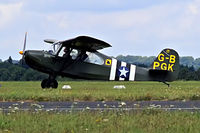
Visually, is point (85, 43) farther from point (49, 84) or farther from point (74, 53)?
point (49, 84)

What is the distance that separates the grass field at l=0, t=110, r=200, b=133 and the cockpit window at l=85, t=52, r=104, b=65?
545 inches

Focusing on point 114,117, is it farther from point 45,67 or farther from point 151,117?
point 45,67

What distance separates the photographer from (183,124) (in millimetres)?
7961

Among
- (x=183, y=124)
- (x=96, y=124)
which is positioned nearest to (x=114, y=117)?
(x=96, y=124)

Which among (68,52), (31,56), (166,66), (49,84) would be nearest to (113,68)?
(68,52)

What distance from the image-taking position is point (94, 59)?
2339 cm

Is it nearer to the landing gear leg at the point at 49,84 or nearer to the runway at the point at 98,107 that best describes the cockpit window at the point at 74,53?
the landing gear leg at the point at 49,84

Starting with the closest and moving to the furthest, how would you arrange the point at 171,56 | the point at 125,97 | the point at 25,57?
1. the point at 125,97
2. the point at 25,57
3. the point at 171,56

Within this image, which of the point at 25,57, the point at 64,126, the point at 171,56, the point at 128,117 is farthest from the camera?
the point at 171,56

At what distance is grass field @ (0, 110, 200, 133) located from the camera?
7398 millimetres

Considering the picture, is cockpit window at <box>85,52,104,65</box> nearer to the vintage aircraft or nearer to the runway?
the vintage aircraft

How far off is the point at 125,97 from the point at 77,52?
8541 mm

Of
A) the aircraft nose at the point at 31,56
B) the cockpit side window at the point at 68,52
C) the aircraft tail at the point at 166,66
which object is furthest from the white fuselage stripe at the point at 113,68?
the aircraft nose at the point at 31,56

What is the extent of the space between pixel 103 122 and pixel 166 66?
18.0 meters
